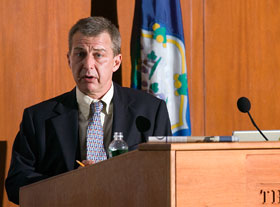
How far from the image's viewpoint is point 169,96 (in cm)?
426

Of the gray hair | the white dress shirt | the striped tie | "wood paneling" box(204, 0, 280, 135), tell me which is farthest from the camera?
"wood paneling" box(204, 0, 280, 135)

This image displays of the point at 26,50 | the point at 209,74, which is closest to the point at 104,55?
the point at 26,50

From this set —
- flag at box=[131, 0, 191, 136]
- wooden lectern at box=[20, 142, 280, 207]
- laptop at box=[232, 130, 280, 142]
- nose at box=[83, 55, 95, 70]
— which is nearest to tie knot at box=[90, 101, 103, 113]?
nose at box=[83, 55, 95, 70]

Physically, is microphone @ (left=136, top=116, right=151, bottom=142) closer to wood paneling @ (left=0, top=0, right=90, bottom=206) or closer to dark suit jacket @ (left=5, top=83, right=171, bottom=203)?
dark suit jacket @ (left=5, top=83, right=171, bottom=203)

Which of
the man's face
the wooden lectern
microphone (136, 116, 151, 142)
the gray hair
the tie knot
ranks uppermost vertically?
the gray hair

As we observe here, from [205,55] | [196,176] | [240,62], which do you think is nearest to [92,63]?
[196,176]

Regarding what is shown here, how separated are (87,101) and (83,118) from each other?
0.10 m

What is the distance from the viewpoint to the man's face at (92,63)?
316 cm

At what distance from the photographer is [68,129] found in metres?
3.09

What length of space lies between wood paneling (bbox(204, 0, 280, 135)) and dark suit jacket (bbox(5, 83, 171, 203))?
1703 millimetres

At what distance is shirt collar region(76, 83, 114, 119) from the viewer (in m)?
3.19

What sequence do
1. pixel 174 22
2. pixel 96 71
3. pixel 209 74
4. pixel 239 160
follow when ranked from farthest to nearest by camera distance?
pixel 209 74 → pixel 174 22 → pixel 96 71 → pixel 239 160

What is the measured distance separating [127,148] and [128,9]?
1.95 meters

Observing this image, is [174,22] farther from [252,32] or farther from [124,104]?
[124,104]
